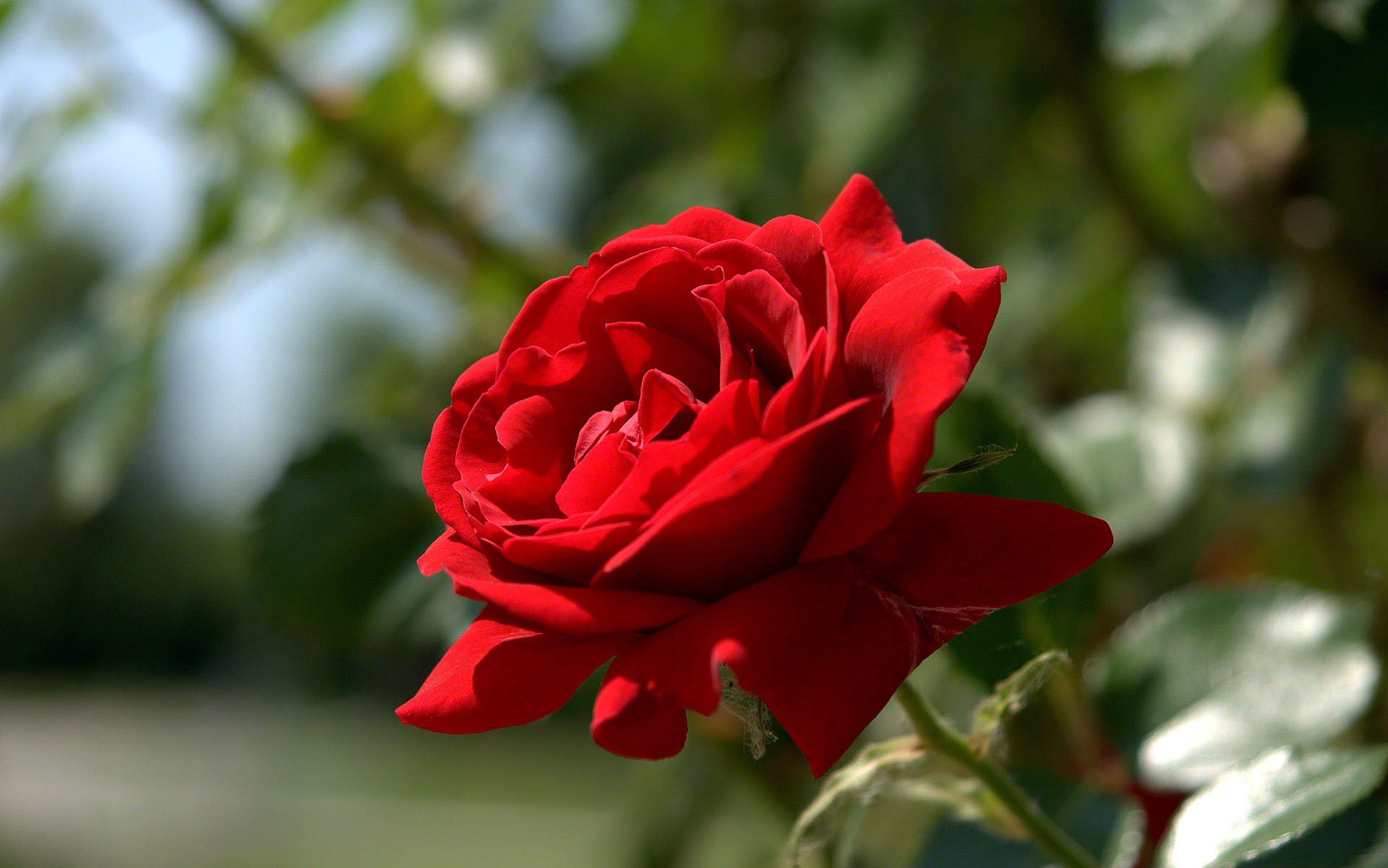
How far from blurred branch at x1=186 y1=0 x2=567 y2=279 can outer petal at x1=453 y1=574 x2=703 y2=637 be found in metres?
0.49

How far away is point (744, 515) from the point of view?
172 mm

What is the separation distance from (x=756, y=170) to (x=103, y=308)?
0.45 meters

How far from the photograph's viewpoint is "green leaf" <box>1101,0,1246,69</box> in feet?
1.30

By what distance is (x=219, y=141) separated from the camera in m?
0.64

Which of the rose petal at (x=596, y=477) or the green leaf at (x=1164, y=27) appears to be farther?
the green leaf at (x=1164, y=27)

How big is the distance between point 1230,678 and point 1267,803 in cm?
10

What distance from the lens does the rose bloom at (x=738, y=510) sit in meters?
0.17

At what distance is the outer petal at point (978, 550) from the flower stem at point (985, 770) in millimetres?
29

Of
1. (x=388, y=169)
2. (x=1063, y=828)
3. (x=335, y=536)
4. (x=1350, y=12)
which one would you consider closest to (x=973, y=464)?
(x=1063, y=828)

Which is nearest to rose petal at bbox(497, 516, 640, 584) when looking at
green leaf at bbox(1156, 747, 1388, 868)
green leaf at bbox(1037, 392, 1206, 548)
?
green leaf at bbox(1156, 747, 1388, 868)

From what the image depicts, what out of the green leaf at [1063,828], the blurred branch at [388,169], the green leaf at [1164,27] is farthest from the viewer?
the blurred branch at [388,169]

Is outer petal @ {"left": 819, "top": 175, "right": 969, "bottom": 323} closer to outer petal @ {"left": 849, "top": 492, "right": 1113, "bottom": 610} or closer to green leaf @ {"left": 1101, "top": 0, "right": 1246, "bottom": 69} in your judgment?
outer petal @ {"left": 849, "top": 492, "right": 1113, "bottom": 610}

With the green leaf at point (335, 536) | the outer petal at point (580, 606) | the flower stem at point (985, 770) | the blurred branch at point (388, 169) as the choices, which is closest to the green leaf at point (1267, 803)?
the flower stem at point (985, 770)

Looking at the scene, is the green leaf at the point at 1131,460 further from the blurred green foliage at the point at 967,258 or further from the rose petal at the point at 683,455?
the rose petal at the point at 683,455
